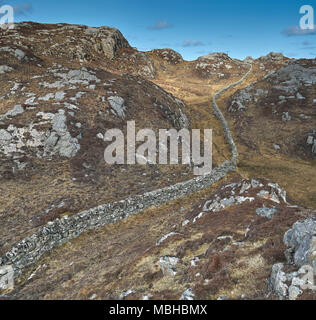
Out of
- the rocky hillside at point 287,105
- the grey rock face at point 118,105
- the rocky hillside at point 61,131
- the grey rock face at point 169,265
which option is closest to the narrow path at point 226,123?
the rocky hillside at point 287,105

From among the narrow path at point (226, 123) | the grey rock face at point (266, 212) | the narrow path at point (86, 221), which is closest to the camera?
the grey rock face at point (266, 212)

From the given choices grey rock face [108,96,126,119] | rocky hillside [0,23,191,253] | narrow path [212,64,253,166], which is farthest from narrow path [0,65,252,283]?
grey rock face [108,96,126,119]

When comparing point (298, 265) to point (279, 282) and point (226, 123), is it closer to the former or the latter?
point (279, 282)

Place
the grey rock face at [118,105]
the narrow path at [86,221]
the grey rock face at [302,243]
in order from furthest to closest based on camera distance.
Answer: the grey rock face at [118,105], the narrow path at [86,221], the grey rock face at [302,243]

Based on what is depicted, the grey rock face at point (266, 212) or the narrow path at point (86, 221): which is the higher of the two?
the grey rock face at point (266, 212)

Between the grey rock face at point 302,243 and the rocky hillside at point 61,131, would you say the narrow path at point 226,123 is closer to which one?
the rocky hillside at point 61,131

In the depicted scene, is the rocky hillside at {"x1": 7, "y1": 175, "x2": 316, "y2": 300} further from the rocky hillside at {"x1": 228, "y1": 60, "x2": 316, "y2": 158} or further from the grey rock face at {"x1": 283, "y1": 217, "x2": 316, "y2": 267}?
the rocky hillside at {"x1": 228, "y1": 60, "x2": 316, "y2": 158}
